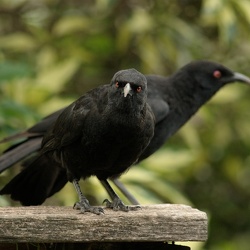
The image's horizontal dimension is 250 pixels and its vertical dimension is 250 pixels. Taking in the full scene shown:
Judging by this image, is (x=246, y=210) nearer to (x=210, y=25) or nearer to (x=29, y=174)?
(x=210, y=25)

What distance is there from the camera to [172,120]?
5.12 meters

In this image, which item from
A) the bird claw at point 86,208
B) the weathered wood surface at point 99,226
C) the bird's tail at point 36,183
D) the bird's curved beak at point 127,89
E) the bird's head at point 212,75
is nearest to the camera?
the weathered wood surface at point 99,226

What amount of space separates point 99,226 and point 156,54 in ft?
13.7

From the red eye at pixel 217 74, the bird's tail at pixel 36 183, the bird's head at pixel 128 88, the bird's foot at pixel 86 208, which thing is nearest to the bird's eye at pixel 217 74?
the red eye at pixel 217 74

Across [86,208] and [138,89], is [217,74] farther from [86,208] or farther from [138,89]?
[86,208]

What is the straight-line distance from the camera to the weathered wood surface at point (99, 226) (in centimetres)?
263

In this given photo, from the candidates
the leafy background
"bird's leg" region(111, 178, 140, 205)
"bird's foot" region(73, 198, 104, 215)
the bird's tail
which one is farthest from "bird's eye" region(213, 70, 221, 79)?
"bird's foot" region(73, 198, 104, 215)

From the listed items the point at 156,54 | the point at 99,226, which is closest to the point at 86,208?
the point at 99,226

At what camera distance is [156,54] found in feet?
22.1

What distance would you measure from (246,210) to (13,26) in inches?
119

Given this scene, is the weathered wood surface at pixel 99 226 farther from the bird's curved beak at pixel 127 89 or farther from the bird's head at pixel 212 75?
the bird's head at pixel 212 75

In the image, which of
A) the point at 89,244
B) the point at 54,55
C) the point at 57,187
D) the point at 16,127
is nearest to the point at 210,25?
the point at 54,55

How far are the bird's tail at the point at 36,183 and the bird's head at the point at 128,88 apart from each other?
2.64ft

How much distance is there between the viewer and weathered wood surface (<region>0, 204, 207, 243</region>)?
8.64 feet
